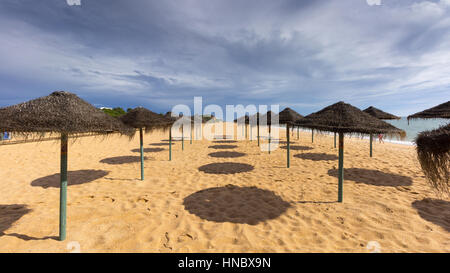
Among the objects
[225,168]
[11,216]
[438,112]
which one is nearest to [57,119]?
[11,216]

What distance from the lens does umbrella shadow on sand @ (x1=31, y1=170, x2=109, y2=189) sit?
5887 millimetres

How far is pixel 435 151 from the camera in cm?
275

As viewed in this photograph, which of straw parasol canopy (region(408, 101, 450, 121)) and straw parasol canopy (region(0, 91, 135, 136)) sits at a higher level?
straw parasol canopy (region(408, 101, 450, 121))

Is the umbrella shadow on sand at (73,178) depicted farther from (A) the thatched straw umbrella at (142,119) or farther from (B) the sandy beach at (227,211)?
(A) the thatched straw umbrella at (142,119)

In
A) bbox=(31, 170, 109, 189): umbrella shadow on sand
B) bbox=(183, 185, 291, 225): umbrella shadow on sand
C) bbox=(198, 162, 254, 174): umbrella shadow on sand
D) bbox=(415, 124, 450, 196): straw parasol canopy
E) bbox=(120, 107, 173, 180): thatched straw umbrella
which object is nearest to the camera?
bbox=(415, 124, 450, 196): straw parasol canopy

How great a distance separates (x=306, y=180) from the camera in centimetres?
597

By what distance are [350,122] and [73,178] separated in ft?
29.0

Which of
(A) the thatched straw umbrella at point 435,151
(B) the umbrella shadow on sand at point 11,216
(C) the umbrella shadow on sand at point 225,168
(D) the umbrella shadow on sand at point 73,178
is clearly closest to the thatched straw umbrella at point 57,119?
(B) the umbrella shadow on sand at point 11,216

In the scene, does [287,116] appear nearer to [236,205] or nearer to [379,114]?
[236,205]

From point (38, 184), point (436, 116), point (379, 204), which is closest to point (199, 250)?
point (379, 204)

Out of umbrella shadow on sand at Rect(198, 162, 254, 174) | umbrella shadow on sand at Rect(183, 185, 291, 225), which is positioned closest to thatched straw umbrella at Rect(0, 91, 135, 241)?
umbrella shadow on sand at Rect(183, 185, 291, 225)

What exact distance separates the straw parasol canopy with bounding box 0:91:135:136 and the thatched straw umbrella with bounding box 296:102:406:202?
16.3 feet

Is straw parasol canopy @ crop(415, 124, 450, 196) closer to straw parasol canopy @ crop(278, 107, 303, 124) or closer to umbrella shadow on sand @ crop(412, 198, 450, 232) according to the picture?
umbrella shadow on sand @ crop(412, 198, 450, 232)
